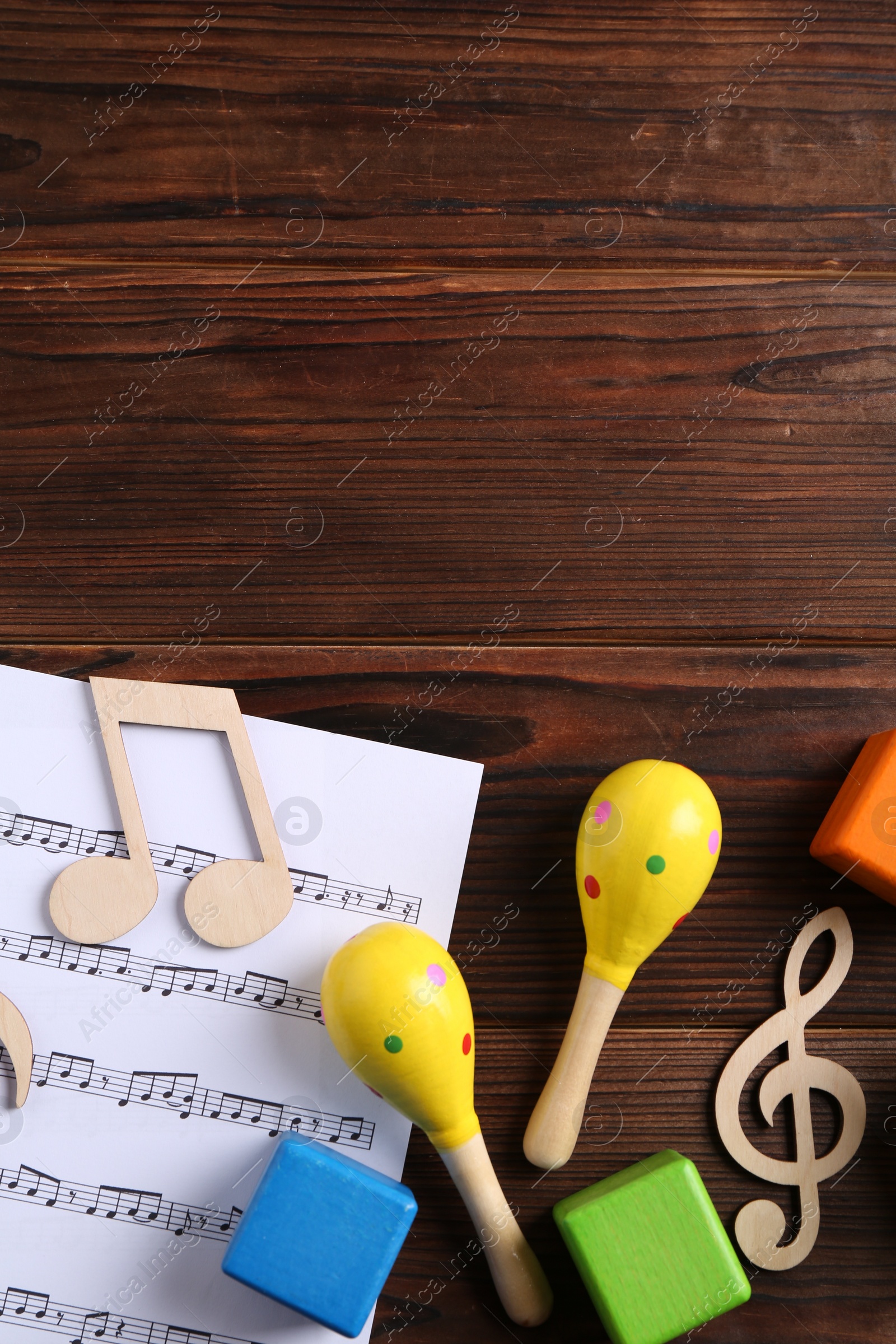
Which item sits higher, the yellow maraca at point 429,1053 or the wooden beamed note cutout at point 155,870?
the wooden beamed note cutout at point 155,870

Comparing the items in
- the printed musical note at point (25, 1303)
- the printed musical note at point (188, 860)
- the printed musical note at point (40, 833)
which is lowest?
the printed musical note at point (25, 1303)

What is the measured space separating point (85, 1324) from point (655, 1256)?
420mm

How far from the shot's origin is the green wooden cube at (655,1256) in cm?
62

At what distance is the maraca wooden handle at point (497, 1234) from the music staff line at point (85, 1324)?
0.66 ft

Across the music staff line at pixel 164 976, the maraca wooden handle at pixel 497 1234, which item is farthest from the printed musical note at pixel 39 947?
the maraca wooden handle at pixel 497 1234

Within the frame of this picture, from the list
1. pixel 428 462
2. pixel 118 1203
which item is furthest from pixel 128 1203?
pixel 428 462

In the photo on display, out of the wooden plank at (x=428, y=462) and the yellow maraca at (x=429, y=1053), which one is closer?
the yellow maraca at (x=429, y=1053)

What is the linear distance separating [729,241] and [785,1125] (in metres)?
0.73

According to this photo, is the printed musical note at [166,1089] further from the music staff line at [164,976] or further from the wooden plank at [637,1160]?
the wooden plank at [637,1160]

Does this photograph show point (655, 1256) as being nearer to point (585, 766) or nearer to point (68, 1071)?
point (585, 766)

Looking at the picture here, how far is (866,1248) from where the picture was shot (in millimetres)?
699

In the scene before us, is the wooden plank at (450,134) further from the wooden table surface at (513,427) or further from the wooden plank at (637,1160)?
the wooden plank at (637,1160)

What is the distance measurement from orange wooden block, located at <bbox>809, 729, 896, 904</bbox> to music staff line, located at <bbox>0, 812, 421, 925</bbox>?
330 mm

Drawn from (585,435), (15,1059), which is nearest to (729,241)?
(585,435)
